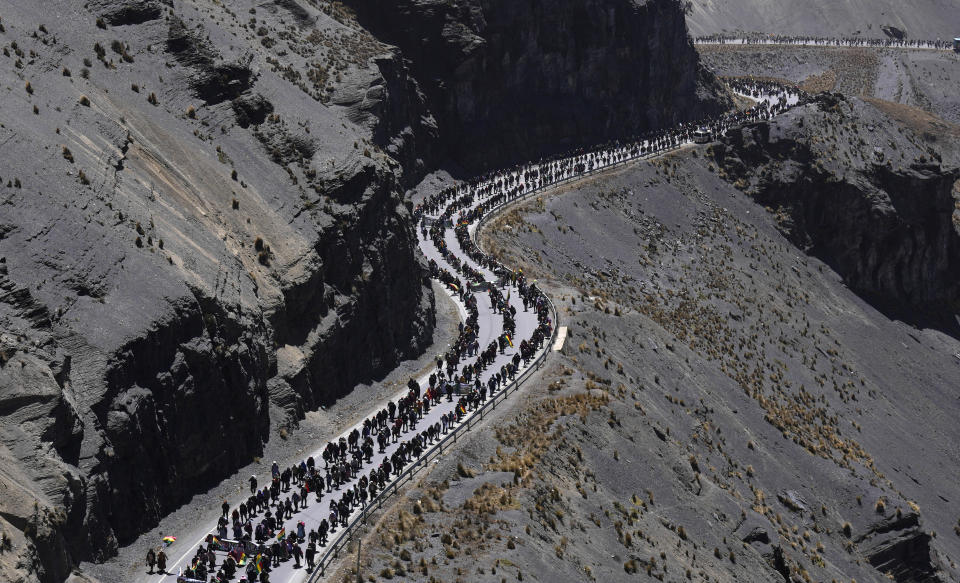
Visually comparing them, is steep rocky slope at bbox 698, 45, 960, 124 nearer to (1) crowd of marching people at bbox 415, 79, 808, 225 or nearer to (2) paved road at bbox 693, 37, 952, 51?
(2) paved road at bbox 693, 37, 952, 51

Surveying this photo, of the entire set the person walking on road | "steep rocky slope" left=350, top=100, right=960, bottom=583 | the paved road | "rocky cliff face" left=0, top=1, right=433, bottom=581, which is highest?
"rocky cliff face" left=0, top=1, right=433, bottom=581

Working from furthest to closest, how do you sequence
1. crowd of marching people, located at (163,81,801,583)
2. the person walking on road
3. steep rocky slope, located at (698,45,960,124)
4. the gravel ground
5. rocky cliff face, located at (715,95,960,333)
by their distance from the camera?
steep rocky slope, located at (698,45,960,124)
rocky cliff face, located at (715,95,960,333)
crowd of marching people, located at (163,81,801,583)
the gravel ground
the person walking on road

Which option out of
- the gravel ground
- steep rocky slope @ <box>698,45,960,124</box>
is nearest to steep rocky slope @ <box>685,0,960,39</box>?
steep rocky slope @ <box>698,45,960,124</box>

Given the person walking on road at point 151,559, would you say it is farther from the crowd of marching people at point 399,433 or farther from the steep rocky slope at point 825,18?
the steep rocky slope at point 825,18

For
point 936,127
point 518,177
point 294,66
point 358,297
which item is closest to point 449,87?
point 518,177

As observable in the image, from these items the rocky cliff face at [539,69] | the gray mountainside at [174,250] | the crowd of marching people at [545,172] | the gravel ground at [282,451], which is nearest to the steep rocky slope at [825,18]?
the crowd of marching people at [545,172]

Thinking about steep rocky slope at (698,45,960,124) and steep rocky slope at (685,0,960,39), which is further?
steep rocky slope at (685,0,960,39)

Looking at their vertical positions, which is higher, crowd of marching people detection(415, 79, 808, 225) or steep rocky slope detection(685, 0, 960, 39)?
steep rocky slope detection(685, 0, 960, 39)

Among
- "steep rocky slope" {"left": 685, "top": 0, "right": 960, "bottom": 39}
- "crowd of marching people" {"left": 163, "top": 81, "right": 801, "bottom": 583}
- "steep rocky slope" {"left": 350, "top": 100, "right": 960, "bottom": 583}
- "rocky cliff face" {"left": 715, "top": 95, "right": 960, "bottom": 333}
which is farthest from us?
"steep rocky slope" {"left": 685, "top": 0, "right": 960, "bottom": 39}
